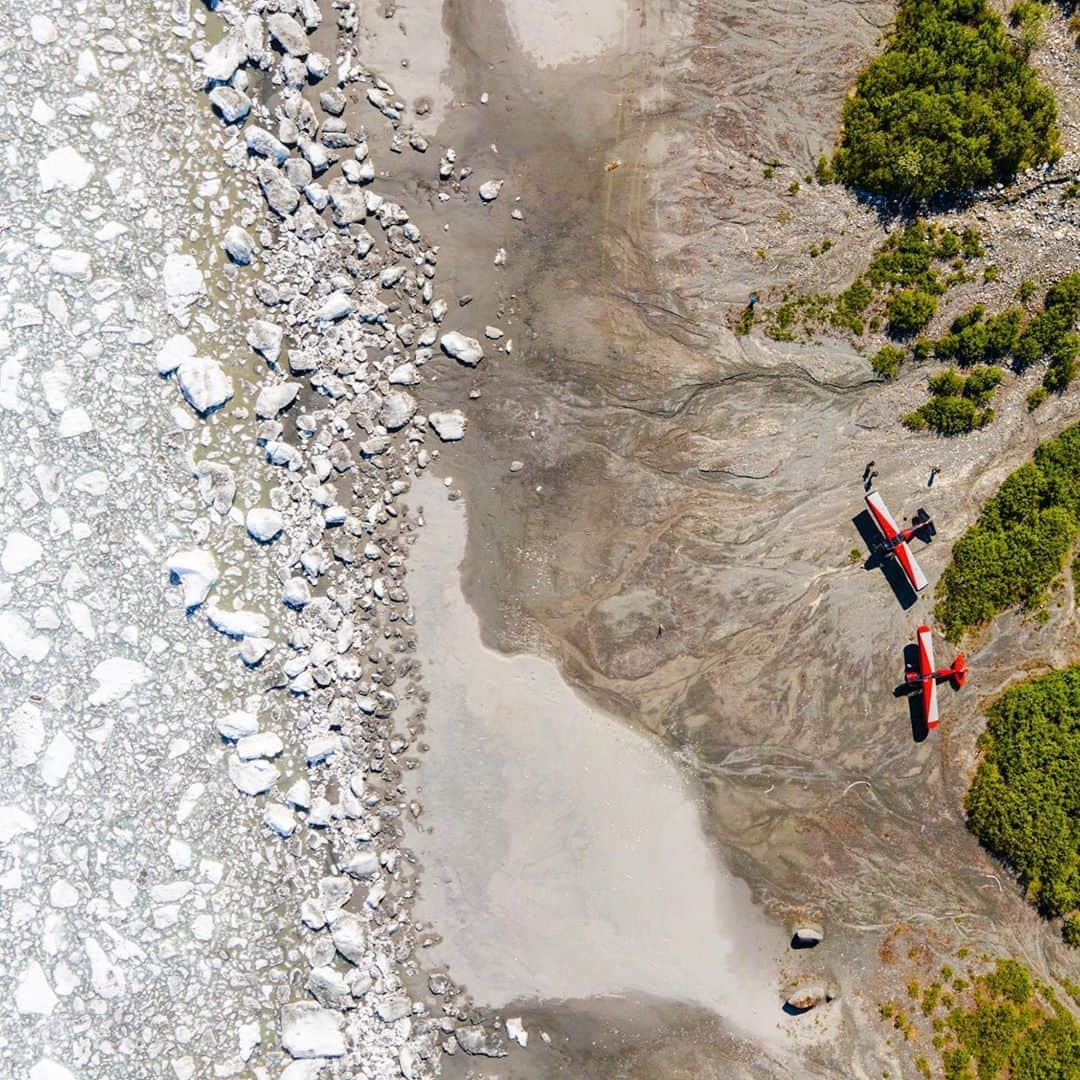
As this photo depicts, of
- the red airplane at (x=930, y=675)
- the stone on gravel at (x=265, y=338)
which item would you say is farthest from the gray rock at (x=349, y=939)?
the red airplane at (x=930, y=675)

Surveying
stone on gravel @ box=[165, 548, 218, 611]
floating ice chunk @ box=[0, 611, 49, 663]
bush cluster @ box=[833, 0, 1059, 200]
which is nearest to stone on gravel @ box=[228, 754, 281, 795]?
stone on gravel @ box=[165, 548, 218, 611]

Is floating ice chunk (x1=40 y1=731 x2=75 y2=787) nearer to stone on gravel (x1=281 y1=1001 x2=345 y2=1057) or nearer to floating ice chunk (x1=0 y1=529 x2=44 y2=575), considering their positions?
floating ice chunk (x1=0 y1=529 x2=44 y2=575)

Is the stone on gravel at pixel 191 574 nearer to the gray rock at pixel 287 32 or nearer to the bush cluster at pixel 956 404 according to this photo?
the gray rock at pixel 287 32

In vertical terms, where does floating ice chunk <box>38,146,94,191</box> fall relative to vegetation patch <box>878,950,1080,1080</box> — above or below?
above

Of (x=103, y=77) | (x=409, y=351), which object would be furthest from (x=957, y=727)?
(x=103, y=77)

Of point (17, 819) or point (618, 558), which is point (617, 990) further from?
point (17, 819)

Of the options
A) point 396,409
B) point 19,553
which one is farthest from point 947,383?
point 19,553
